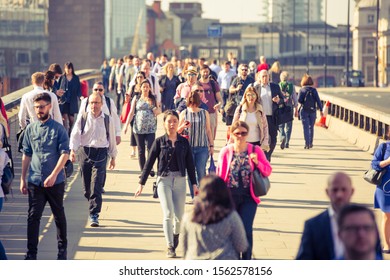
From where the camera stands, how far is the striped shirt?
628 inches

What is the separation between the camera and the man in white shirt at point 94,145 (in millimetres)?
15320

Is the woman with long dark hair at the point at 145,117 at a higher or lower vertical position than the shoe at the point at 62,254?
higher

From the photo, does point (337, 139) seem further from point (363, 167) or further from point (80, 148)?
point (80, 148)

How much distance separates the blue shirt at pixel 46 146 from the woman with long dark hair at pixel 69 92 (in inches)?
360

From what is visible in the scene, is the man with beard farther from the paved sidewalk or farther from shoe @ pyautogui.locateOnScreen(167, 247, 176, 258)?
shoe @ pyautogui.locateOnScreen(167, 247, 176, 258)

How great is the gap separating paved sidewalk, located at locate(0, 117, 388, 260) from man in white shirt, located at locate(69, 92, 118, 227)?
38 cm

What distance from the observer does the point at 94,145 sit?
15312 millimetres

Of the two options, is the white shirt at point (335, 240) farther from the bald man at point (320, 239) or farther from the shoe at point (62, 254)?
the shoe at point (62, 254)

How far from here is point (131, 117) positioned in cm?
2009

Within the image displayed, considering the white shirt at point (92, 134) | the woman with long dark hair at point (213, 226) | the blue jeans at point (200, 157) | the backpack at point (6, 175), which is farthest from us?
the blue jeans at point (200, 157)

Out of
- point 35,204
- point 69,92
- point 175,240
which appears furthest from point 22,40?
point 35,204

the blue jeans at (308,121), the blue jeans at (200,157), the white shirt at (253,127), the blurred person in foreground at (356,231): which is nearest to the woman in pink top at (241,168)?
the blue jeans at (200,157)

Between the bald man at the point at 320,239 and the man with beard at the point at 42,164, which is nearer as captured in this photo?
the bald man at the point at 320,239

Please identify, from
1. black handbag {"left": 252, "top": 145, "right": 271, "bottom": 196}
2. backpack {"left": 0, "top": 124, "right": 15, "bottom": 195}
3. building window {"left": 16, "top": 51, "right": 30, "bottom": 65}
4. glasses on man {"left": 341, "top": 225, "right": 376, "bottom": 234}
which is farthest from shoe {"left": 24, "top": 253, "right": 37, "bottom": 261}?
building window {"left": 16, "top": 51, "right": 30, "bottom": 65}
